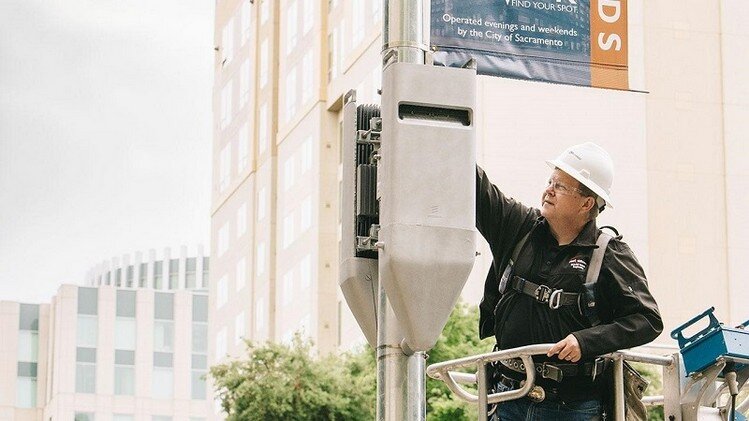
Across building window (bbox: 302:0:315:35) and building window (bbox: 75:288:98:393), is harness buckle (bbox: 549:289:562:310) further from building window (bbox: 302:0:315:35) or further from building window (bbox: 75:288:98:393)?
building window (bbox: 75:288:98:393)

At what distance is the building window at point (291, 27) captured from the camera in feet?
251

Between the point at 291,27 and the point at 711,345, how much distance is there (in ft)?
229

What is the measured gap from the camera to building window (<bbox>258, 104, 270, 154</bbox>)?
78.2m

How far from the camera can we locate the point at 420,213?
25.4ft

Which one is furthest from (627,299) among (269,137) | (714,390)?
(269,137)

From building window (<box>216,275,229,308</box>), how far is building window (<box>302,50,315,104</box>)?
44.0 feet

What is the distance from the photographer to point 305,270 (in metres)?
68.0

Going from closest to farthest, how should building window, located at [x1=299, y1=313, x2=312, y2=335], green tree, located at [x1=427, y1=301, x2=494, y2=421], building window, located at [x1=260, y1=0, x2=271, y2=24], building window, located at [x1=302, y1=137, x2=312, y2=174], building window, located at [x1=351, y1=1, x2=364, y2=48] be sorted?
green tree, located at [x1=427, y1=301, x2=494, y2=421], building window, located at [x1=351, y1=1, x2=364, y2=48], building window, located at [x1=299, y1=313, x2=312, y2=335], building window, located at [x1=302, y1=137, x2=312, y2=174], building window, located at [x1=260, y1=0, x2=271, y2=24]

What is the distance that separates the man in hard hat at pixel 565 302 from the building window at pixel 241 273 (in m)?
70.2

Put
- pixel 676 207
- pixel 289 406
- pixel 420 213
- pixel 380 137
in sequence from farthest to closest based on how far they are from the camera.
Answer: pixel 676 207
pixel 289 406
pixel 380 137
pixel 420 213

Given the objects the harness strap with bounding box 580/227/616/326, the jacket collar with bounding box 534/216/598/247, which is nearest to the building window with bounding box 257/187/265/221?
the jacket collar with bounding box 534/216/598/247

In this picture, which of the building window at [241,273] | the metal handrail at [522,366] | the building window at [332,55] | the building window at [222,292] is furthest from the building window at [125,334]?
the metal handrail at [522,366]

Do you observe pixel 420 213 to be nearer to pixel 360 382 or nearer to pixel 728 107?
pixel 360 382

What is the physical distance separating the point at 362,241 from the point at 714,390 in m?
1.88
